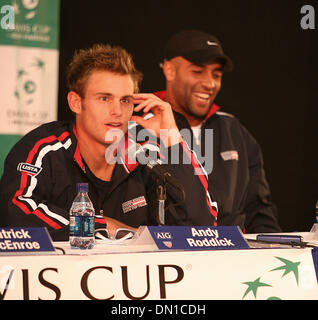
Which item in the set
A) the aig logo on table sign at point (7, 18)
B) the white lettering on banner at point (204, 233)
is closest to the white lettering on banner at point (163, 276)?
the white lettering on banner at point (204, 233)

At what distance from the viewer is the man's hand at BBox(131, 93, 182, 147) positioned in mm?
2720

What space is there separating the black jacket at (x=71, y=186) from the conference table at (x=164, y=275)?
2.30 ft

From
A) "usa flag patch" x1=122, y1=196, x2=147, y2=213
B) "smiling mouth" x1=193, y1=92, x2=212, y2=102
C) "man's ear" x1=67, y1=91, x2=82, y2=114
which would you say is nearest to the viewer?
"usa flag patch" x1=122, y1=196, x2=147, y2=213

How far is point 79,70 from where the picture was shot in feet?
9.60

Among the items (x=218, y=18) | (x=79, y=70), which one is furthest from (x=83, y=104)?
(x=218, y=18)

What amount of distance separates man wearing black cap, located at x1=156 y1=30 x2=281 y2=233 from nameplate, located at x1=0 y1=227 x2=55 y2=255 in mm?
1980

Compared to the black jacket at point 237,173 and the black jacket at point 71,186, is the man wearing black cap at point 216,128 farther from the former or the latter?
the black jacket at point 71,186

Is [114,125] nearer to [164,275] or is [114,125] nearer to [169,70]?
[169,70]

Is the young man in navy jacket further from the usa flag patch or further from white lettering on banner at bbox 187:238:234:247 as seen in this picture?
white lettering on banner at bbox 187:238:234:247

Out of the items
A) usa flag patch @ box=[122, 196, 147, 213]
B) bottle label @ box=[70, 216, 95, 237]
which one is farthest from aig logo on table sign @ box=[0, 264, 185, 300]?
usa flag patch @ box=[122, 196, 147, 213]

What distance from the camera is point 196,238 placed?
1.74m
